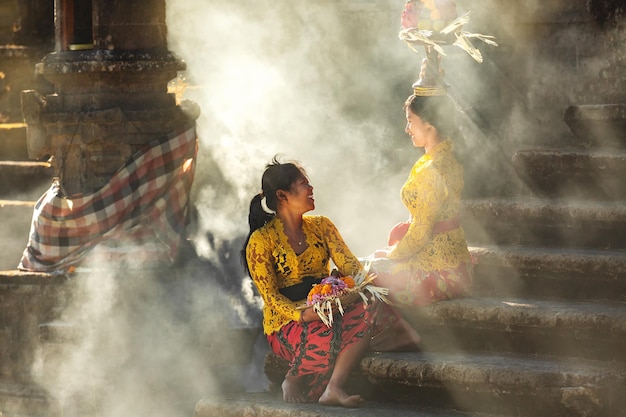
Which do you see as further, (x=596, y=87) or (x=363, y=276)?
(x=596, y=87)

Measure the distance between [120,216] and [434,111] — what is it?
268cm

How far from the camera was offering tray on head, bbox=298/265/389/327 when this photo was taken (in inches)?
253

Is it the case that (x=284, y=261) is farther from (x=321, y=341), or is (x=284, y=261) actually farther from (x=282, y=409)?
(x=282, y=409)

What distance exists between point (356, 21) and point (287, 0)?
0.79m

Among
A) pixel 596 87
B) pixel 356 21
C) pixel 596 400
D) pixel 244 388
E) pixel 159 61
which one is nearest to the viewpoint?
pixel 596 400

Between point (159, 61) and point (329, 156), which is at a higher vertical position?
point (159, 61)

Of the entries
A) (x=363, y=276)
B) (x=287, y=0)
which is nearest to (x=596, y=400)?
(x=363, y=276)

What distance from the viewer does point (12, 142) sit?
11.5 m

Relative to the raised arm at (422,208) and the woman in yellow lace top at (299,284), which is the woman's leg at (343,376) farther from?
the raised arm at (422,208)

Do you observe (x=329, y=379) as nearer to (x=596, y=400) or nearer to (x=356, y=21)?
(x=596, y=400)

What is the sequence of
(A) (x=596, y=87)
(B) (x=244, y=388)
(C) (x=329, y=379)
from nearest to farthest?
(C) (x=329, y=379), (B) (x=244, y=388), (A) (x=596, y=87)

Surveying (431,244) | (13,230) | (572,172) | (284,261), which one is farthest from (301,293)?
(13,230)

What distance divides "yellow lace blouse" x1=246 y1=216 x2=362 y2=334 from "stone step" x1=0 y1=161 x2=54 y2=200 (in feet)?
14.7

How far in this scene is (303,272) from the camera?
6859 mm
